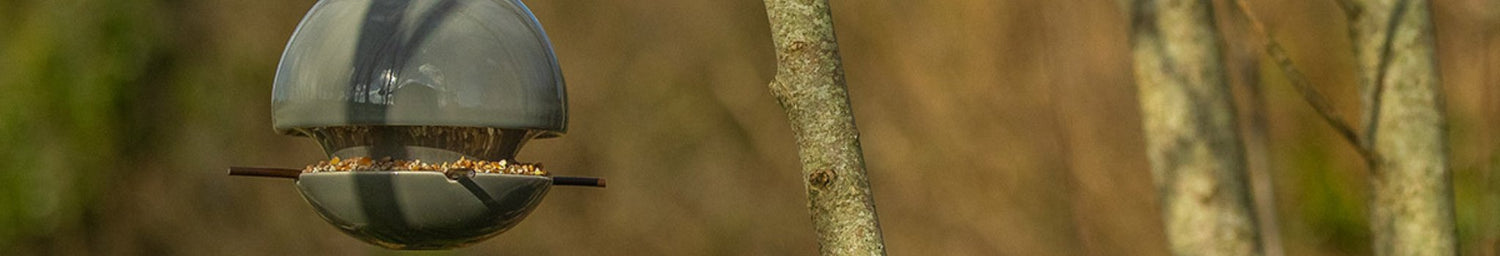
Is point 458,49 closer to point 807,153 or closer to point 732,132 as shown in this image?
point 807,153

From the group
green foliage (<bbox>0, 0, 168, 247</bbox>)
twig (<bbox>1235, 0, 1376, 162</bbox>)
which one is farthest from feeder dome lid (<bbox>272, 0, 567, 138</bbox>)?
green foliage (<bbox>0, 0, 168, 247</bbox>)

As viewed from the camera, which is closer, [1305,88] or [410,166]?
Result: [410,166]

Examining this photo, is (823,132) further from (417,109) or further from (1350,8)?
(1350,8)

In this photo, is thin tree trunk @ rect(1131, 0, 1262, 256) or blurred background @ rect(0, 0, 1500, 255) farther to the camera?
blurred background @ rect(0, 0, 1500, 255)

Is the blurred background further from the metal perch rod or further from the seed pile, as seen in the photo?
the seed pile

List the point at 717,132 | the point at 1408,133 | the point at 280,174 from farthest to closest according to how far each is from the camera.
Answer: the point at 717,132 < the point at 1408,133 < the point at 280,174

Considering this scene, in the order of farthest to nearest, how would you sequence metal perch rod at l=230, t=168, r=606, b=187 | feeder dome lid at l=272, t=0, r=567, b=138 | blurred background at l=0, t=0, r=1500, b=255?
1. blurred background at l=0, t=0, r=1500, b=255
2. metal perch rod at l=230, t=168, r=606, b=187
3. feeder dome lid at l=272, t=0, r=567, b=138

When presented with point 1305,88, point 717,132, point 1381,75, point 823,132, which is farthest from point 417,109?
point 717,132
